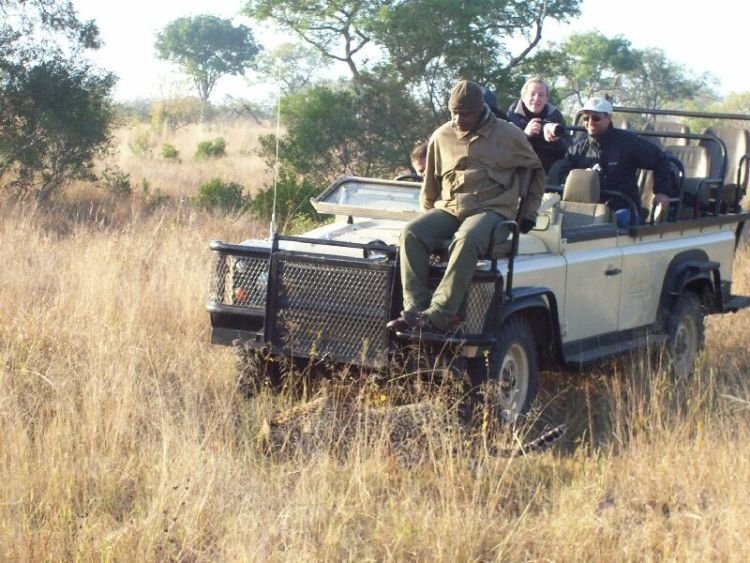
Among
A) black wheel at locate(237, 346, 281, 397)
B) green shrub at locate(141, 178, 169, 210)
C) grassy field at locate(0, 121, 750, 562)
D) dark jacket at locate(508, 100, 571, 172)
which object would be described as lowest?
grassy field at locate(0, 121, 750, 562)

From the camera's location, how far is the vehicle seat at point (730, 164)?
854 cm

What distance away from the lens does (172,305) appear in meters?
8.17

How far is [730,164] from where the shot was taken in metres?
9.89

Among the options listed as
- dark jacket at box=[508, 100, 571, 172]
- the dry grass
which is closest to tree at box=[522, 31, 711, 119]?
the dry grass

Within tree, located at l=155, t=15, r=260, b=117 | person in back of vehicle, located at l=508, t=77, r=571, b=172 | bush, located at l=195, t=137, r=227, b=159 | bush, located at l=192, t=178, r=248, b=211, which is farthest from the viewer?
tree, located at l=155, t=15, r=260, b=117

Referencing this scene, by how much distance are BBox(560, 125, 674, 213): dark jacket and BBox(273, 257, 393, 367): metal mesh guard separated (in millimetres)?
2432

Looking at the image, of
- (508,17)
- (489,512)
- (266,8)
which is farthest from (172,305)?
(266,8)

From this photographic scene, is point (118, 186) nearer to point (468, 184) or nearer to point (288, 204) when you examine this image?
point (288, 204)

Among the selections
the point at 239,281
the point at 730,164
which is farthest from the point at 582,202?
the point at 730,164

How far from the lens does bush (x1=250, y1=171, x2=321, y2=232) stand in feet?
39.8

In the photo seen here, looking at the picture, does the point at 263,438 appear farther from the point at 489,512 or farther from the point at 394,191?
the point at 394,191

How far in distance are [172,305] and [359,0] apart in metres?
10.9

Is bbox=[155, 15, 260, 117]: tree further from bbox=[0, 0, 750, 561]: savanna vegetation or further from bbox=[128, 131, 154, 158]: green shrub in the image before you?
bbox=[0, 0, 750, 561]: savanna vegetation

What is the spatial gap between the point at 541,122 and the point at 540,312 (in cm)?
211
